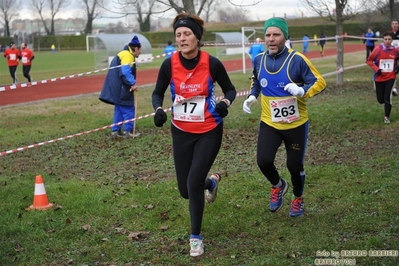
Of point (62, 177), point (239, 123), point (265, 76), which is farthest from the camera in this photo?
point (239, 123)

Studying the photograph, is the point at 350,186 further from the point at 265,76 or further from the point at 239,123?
the point at 239,123

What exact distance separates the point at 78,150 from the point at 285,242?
593 centimetres

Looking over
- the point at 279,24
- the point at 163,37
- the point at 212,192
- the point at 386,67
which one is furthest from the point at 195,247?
the point at 163,37

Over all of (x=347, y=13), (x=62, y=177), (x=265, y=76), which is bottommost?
(x=62, y=177)

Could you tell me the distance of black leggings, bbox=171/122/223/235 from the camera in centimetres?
510

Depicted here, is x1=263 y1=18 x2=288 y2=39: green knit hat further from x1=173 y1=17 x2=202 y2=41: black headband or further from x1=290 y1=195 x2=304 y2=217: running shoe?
x1=290 y1=195 x2=304 y2=217: running shoe

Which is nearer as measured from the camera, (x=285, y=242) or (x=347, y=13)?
(x=285, y=242)

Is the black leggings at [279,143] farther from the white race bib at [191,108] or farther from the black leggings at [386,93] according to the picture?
the black leggings at [386,93]

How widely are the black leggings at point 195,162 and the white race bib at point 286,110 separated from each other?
2.52 feet

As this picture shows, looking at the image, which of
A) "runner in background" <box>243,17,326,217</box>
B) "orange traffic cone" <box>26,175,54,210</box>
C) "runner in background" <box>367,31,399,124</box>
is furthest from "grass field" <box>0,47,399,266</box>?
"runner in background" <box>243,17,326,217</box>

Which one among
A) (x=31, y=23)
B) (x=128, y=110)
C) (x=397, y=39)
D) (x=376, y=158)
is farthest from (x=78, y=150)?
(x=31, y=23)

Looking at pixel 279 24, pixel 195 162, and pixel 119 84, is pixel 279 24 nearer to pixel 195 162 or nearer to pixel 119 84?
pixel 195 162

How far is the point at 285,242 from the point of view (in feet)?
17.4

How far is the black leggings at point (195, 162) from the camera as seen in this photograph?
5.10m
